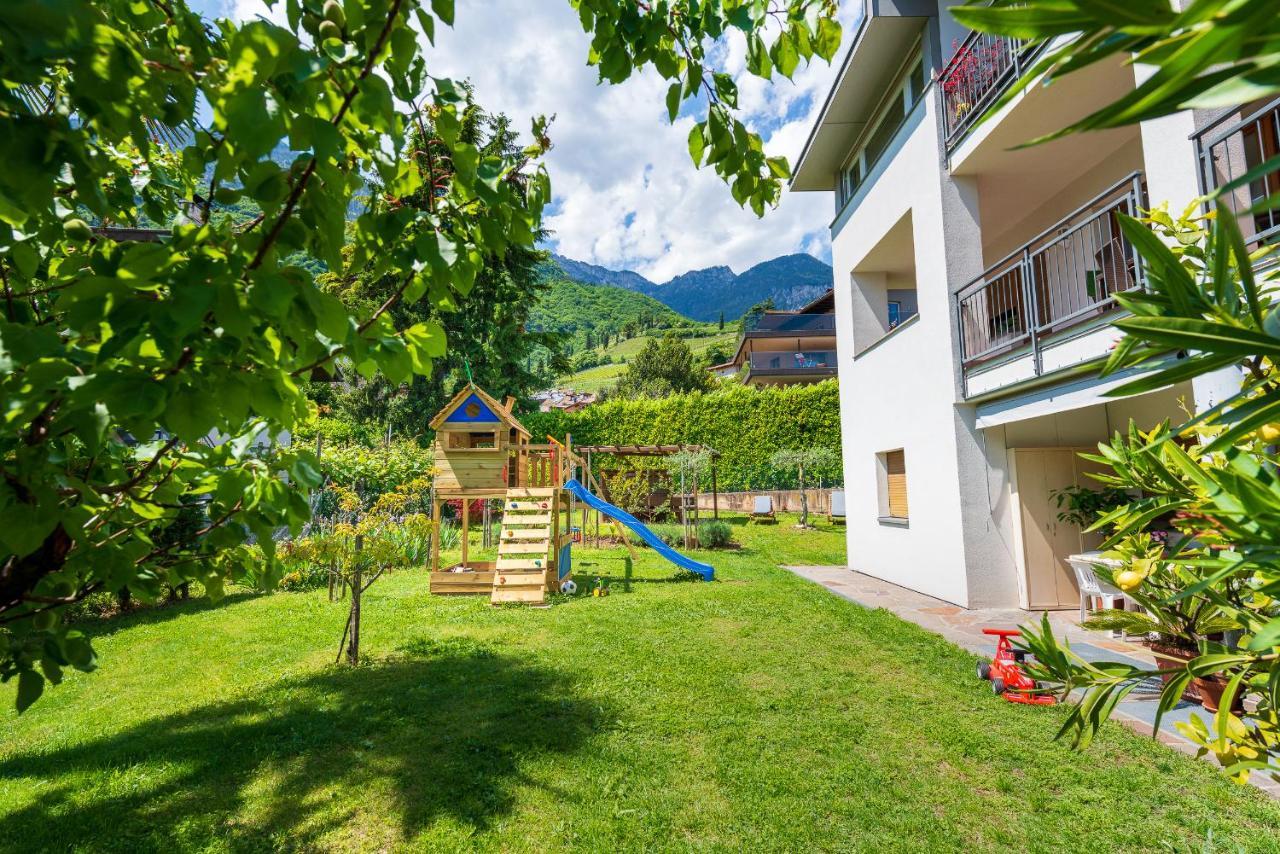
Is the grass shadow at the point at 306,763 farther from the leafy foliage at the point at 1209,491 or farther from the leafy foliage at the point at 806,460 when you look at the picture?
the leafy foliage at the point at 806,460

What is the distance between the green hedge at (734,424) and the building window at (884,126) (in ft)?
36.0

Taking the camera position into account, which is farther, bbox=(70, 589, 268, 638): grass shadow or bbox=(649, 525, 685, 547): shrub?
bbox=(649, 525, 685, 547): shrub

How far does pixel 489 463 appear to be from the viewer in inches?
423

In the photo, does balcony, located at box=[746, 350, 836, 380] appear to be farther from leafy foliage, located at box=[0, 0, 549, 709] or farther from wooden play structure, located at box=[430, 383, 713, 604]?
leafy foliage, located at box=[0, 0, 549, 709]

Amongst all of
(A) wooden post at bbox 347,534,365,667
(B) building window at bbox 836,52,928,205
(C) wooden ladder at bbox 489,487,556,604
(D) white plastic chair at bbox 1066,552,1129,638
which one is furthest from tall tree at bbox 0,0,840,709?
(B) building window at bbox 836,52,928,205

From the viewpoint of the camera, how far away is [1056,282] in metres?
8.84

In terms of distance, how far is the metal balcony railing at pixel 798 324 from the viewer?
42.9 meters

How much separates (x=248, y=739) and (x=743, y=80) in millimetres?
5009

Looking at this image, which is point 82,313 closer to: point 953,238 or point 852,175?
point 953,238

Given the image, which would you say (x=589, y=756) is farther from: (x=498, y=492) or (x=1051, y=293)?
(x=498, y=492)

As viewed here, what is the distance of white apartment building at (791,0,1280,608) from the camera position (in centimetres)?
606

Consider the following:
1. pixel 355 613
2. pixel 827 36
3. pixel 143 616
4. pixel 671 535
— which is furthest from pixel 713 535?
pixel 827 36

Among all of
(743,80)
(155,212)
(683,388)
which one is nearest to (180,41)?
A: (155,212)

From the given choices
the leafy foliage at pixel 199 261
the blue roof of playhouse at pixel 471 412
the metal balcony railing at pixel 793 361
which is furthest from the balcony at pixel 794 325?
the leafy foliage at pixel 199 261
